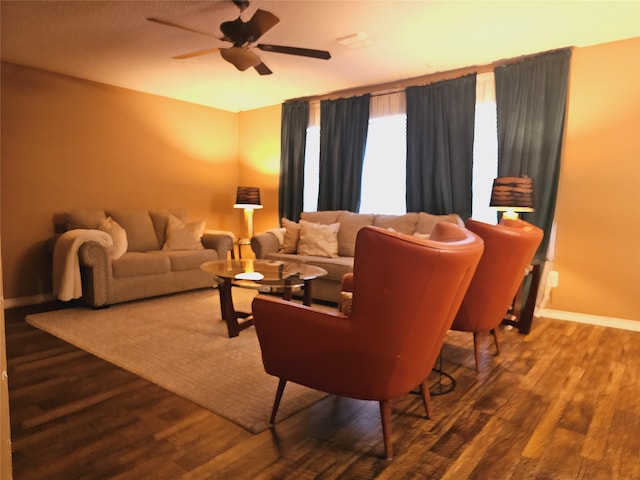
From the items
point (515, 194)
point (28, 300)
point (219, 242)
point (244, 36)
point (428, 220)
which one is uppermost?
point (244, 36)

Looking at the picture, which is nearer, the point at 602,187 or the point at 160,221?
the point at 602,187

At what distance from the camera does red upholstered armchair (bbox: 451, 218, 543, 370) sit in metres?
2.50

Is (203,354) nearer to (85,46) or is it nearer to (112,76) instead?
(85,46)

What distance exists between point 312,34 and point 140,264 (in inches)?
108

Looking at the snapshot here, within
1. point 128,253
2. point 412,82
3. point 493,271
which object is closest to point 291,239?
point 128,253

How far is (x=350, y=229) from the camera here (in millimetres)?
4918

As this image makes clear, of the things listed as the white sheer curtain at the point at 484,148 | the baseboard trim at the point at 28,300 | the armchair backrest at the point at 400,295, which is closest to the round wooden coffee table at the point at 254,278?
the armchair backrest at the point at 400,295

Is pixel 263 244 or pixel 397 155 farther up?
pixel 397 155

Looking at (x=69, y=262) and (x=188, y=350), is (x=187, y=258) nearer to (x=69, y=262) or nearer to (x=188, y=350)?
(x=69, y=262)

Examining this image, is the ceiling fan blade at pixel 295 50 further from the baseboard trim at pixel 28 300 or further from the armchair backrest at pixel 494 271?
the baseboard trim at pixel 28 300

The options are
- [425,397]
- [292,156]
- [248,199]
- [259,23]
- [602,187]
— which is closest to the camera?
[425,397]

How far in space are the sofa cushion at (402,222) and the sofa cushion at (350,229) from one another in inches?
8.1

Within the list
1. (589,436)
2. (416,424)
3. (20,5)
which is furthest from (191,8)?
(589,436)

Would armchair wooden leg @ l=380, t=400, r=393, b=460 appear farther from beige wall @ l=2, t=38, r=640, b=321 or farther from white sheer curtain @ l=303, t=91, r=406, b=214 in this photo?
white sheer curtain @ l=303, t=91, r=406, b=214
